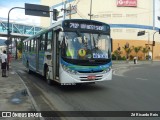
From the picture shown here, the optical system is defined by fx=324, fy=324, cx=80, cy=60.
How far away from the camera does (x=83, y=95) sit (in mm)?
13094

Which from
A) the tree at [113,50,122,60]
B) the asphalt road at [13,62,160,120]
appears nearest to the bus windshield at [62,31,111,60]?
the asphalt road at [13,62,160,120]

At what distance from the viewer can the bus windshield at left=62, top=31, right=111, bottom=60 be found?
1363cm

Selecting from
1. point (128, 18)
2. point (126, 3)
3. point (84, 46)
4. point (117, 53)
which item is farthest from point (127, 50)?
point (84, 46)

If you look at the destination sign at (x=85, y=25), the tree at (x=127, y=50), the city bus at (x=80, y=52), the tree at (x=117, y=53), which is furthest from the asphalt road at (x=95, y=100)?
the tree at (x=127, y=50)

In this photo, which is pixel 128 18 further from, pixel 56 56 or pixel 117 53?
pixel 56 56

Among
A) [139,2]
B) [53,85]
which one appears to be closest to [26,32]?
[139,2]

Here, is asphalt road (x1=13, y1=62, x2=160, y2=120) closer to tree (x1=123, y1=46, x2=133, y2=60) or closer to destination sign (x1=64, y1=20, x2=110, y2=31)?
destination sign (x1=64, y1=20, x2=110, y2=31)

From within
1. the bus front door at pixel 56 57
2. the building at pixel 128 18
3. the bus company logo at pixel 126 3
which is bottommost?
the bus front door at pixel 56 57

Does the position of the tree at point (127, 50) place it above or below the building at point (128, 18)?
below

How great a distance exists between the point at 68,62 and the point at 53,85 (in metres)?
3.47

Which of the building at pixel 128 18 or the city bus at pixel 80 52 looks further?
the building at pixel 128 18

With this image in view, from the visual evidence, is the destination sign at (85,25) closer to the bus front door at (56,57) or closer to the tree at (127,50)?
the bus front door at (56,57)

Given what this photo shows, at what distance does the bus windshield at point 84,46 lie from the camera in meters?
13.6

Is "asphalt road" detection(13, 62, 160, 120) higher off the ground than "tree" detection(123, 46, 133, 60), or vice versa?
"tree" detection(123, 46, 133, 60)
